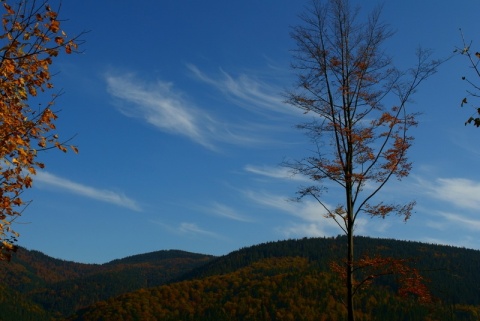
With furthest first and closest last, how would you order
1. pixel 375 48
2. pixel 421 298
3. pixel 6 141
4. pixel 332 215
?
pixel 375 48 → pixel 332 215 → pixel 421 298 → pixel 6 141

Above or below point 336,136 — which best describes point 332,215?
below

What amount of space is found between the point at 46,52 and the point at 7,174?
2.94 metres

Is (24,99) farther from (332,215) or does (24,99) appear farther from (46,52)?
(332,215)

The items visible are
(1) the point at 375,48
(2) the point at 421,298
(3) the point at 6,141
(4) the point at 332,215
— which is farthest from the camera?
(1) the point at 375,48

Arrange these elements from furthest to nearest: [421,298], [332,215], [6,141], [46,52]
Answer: [332,215]
[421,298]
[46,52]
[6,141]

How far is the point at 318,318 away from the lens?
654ft

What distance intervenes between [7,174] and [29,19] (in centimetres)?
362

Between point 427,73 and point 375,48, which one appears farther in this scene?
point 375,48

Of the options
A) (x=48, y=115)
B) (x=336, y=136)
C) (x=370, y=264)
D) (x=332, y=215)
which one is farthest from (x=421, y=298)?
(x=48, y=115)

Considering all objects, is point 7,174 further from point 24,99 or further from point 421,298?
point 421,298

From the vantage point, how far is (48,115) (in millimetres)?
11945

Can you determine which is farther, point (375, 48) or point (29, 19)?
point (375, 48)

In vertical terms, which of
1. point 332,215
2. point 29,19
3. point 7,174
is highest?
point 29,19

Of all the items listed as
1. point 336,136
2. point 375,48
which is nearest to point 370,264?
point 336,136
